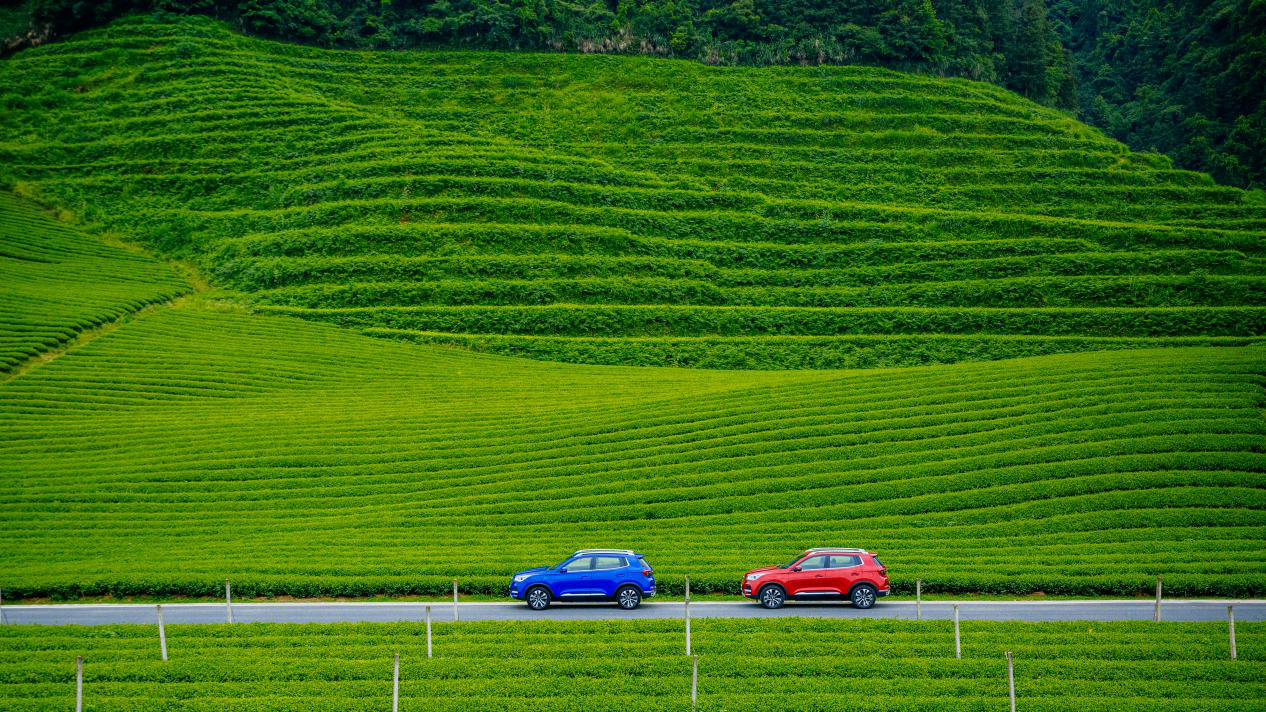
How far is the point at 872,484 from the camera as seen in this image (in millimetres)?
34094

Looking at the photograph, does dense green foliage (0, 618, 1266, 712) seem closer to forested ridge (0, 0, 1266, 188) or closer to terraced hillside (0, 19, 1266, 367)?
terraced hillside (0, 19, 1266, 367)

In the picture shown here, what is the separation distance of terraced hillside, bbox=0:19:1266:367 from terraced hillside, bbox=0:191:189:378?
344 cm

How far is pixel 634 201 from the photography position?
74000 mm

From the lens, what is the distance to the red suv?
24.4 metres

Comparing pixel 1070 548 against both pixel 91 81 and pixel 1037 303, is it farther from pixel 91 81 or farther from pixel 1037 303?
pixel 91 81

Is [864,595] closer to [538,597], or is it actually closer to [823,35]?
[538,597]

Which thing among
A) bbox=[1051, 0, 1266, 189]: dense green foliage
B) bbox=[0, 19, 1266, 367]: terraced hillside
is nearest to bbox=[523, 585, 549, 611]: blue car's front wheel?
bbox=[0, 19, 1266, 367]: terraced hillside

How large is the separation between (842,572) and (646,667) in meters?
7.39

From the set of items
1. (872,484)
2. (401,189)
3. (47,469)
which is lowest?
(47,469)

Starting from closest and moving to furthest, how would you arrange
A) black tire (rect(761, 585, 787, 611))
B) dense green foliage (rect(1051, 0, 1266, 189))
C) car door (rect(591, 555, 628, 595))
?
1. black tire (rect(761, 585, 787, 611))
2. car door (rect(591, 555, 628, 595))
3. dense green foliage (rect(1051, 0, 1266, 189))

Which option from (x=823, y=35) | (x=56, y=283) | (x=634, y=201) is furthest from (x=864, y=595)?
(x=823, y=35)

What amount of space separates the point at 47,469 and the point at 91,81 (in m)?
64.8

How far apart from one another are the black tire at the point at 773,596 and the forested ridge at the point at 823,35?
85206 mm

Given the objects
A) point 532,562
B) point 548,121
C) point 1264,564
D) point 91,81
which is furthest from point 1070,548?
point 91,81
